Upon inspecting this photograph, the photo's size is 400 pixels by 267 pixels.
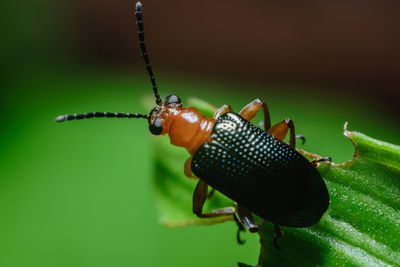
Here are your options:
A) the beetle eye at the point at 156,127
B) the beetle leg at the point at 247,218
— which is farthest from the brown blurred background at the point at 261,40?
the beetle leg at the point at 247,218

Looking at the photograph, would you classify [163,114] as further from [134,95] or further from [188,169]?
[134,95]

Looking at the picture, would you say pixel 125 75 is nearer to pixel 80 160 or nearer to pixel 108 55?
pixel 80 160

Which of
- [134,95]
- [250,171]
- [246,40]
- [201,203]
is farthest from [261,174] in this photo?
[246,40]

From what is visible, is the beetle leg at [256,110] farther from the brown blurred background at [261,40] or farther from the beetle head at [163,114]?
the brown blurred background at [261,40]

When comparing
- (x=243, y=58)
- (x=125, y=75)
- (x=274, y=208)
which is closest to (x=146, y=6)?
(x=243, y=58)

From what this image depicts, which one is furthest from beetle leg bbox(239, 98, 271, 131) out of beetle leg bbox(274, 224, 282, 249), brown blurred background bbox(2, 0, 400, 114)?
brown blurred background bbox(2, 0, 400, 114)

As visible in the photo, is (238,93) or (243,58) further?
(243,58)

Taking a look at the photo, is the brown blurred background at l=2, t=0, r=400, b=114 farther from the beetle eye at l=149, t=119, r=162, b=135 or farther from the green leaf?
the green leaf
